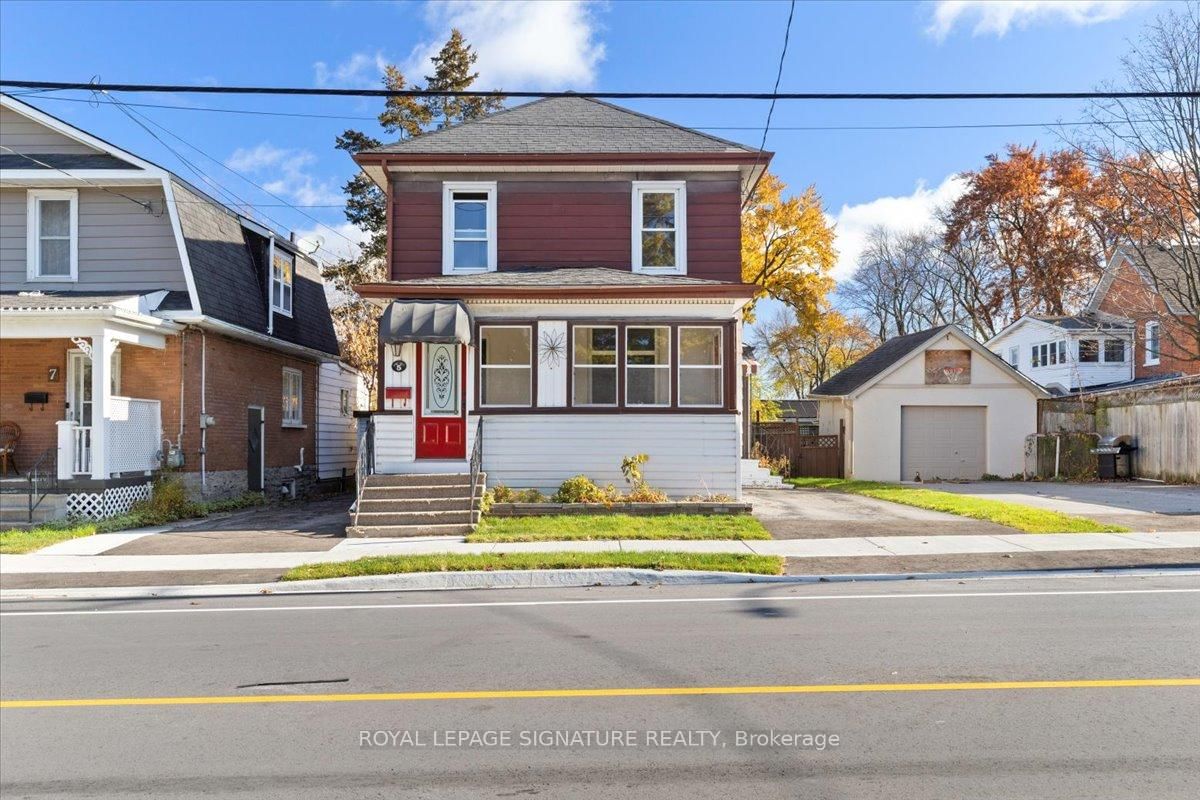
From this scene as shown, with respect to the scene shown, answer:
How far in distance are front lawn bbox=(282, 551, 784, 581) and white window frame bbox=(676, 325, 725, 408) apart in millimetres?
5198

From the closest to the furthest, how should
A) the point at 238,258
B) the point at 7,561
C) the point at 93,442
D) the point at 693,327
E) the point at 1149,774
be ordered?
the point at 1149,774
the point at 7,561
the point at 93,442
the point at 693,327
the point at 238,258

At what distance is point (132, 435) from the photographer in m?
15.6

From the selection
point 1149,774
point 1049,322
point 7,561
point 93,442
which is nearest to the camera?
point 1149,774

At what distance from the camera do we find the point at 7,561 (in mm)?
11453

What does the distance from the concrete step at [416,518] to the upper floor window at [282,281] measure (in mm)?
9473

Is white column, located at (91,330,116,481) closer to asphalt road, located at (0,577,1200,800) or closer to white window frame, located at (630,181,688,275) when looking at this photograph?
asphalt road, located at (0,577,1200,800)

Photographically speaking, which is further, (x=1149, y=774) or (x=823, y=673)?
(x=823, y=673)

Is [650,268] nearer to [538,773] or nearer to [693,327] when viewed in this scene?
[693,327]

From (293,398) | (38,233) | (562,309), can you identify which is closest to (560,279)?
(562,309)

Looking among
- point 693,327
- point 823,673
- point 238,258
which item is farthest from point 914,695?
point 238,258

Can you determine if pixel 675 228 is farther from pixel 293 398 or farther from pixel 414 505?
pixel 293 398

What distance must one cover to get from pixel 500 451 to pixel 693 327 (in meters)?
4.47

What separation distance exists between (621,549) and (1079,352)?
33.0 meters

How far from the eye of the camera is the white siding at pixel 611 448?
15.3 meters
